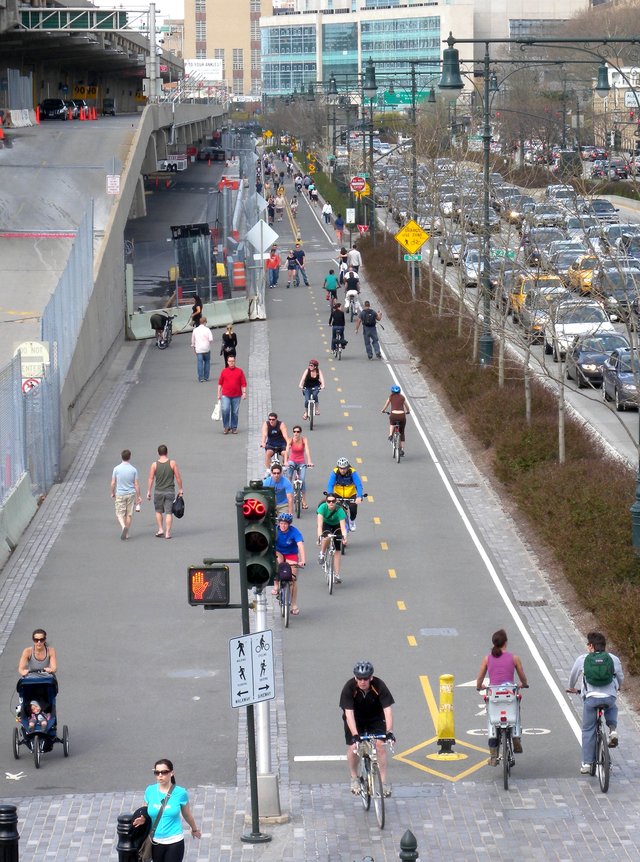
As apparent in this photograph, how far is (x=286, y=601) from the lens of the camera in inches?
722

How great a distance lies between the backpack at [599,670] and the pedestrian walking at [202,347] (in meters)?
21.5

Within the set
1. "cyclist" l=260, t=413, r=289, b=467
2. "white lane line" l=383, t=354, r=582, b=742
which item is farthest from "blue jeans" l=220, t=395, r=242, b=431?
"cyclist" l=260, t=413, r=289, b=467

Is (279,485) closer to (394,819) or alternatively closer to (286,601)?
(286,601)

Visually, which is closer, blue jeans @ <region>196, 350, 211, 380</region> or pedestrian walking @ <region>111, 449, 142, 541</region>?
pedestrian walking @ <region>111, 449, 142, 541</region>

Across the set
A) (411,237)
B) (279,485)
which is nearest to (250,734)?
(279,485)

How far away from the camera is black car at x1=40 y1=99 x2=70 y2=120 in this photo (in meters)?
82.9

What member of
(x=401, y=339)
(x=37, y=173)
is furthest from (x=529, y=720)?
(x=37, y=173)

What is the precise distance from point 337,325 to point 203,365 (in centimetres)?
389

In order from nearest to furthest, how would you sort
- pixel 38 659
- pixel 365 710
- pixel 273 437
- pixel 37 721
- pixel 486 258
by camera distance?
pixel 365 710 < pixel 37 721 < pixel 38 659 < pixel 273 437 < pixel 486 258

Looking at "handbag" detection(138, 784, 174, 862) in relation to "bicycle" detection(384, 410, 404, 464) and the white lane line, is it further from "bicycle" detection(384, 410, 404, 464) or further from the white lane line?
"bicycle" detection(384, 410, 404, 464)

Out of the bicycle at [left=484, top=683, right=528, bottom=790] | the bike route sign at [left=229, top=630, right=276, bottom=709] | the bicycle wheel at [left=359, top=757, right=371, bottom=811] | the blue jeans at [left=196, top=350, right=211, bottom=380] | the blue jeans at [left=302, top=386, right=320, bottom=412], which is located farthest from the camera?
the blue jeans at [left=196, top=350, right=211, bottom=380]

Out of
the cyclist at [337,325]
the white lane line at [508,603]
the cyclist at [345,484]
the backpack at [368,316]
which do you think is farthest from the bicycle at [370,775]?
the backpack at [368,316]

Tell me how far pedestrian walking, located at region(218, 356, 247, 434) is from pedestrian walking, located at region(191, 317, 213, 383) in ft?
15.5

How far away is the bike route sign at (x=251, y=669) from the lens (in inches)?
483
